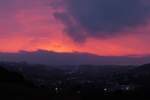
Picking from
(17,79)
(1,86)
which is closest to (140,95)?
(17,79)

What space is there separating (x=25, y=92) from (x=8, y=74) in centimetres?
1470

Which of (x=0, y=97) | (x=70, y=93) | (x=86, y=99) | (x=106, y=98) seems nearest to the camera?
(x=0, y=97)

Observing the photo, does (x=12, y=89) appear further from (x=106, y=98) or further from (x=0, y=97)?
(x=106, y=98)

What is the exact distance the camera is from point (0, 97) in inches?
1382

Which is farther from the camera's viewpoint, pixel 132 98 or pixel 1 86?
pixel 132 98

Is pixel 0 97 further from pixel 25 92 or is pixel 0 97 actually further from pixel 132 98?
pixel 132 98

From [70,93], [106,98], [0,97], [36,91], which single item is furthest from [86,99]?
[0,97]

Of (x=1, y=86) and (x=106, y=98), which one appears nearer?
(x=1, y=86)

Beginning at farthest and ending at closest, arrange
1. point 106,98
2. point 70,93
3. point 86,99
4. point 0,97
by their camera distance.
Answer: point 106,98 → point 86,99 → point 70,93 → point 0,97

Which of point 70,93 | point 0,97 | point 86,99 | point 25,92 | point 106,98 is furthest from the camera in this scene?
point 106,98

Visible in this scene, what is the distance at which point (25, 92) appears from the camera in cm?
3734

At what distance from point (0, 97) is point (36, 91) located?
449cm

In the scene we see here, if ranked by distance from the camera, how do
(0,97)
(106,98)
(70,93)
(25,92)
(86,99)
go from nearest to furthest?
(0,97)
(25,92)
(70,93)
(86,99)
(106,98)

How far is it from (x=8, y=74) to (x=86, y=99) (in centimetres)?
858
